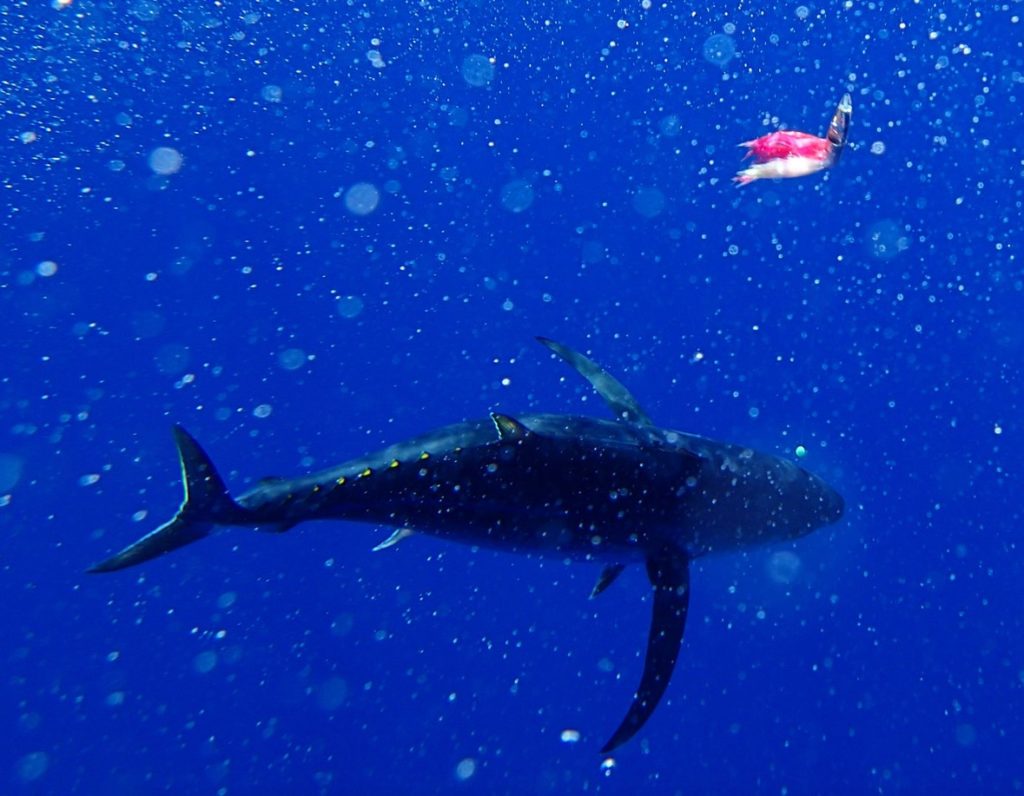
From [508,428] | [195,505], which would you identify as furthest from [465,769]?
[508,428]

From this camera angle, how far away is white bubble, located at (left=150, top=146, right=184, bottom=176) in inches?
634

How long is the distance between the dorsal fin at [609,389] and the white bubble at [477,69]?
1372 centimetres

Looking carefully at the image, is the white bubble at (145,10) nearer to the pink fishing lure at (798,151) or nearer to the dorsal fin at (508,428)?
the pink fishing lure at (798,151)

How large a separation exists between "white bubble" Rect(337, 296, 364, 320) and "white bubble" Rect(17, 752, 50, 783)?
907cm

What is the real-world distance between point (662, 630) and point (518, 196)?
45.7ft

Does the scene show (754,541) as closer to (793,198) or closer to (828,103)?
(793,198)

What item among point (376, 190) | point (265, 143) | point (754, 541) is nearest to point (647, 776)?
point (754, 541)

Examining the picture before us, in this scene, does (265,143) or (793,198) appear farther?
(793,198)

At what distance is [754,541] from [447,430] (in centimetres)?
236

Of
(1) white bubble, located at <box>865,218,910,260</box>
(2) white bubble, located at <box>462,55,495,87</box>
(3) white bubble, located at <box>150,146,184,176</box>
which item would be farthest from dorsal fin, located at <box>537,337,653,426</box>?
(1) white bubble, located at <box>865,218,910,260</box>

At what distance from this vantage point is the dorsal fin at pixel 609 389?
5.01 metres

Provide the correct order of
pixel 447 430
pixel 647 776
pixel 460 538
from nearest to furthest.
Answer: pixel 447 430
pixel 460 538
pixel 647 776

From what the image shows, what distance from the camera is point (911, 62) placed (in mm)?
17672

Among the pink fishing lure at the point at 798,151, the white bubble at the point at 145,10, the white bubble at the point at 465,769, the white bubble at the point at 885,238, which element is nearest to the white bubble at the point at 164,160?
the white bubble at the point at 145,10
